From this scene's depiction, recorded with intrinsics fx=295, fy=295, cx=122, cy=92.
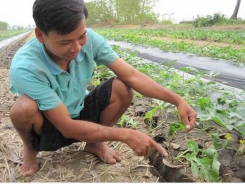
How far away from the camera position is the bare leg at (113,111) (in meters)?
1.86

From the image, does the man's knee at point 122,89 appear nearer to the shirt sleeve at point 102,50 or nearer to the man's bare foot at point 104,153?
the shirt sleeve at point 102,50

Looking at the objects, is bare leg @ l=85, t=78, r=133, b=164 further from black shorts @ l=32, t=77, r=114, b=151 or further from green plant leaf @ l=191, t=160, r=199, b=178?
green plant leaf @ l=191, t=160, r=199, b=178

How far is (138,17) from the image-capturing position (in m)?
36.4

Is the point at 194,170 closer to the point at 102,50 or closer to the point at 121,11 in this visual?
the point at 102,50

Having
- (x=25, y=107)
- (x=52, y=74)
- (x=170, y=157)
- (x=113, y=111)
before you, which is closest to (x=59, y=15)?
(x=52, y=74)

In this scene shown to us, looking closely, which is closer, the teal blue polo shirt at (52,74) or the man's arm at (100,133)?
the man's arm at (100,133)

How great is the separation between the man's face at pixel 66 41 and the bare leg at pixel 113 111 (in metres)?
0.45

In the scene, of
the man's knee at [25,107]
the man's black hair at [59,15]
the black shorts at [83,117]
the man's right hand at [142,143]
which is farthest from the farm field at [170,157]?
the man's black hair at [59,15]

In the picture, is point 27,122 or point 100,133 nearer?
point 100,133

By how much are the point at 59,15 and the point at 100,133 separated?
0.60 m

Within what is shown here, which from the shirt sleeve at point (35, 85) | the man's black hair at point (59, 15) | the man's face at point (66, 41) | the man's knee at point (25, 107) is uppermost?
the man's black hair at point (59, 15)

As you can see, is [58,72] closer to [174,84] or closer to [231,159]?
[231,159]

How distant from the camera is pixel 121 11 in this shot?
37250 millimetres

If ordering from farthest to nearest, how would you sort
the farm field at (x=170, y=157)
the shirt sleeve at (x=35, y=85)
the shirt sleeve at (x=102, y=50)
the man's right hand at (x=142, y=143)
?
the shirt sleeve at (x=102, y=50) → the farm field at (x=170, y=157) → the shirt sleeve at (x=35, y=85) → the man's right hand at (x=142, y=143)
